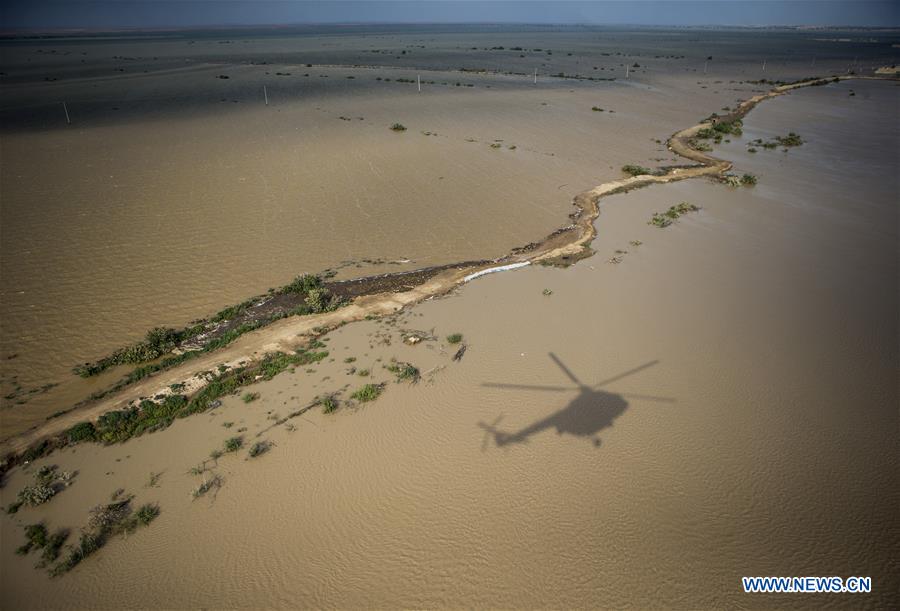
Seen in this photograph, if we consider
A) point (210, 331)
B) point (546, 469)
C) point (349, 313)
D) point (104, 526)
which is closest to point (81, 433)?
point (104, 526)

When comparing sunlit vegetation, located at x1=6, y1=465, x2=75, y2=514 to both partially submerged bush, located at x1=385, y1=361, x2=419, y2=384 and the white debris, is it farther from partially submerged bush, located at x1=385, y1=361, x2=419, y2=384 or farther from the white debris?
the white debris

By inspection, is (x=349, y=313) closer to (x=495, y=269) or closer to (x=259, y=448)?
(x=259, y=448)

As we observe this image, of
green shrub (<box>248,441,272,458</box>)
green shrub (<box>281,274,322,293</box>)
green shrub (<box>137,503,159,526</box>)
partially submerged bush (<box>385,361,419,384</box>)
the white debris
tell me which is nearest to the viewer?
green shrub (<box>137,503,159,526</box>)

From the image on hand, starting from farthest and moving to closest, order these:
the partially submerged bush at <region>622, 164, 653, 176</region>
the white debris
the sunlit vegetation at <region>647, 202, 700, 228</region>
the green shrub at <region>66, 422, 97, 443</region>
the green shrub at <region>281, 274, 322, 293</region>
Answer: the partially submerged bush at <region>622, 164, 653, 176</region>
the sunlit vegetation at <region>647, 202, 700, 228</region>
the white debris
the green shrub at <region>281, 274, 322, 293</region>
the green shrub at <region>66, 422, 97, 443</region>

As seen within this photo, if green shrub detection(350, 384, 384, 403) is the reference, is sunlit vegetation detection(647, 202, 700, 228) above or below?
above

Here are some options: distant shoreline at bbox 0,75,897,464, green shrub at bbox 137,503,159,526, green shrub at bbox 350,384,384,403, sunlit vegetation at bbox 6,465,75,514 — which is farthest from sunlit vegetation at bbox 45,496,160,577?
green shrub at bbox 350,384,384,403

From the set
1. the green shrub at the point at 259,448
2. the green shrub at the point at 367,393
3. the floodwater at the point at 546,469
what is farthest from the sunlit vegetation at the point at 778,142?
the green shrub at the point at 259,448

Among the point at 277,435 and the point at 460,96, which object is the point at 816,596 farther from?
the point at 460,96
